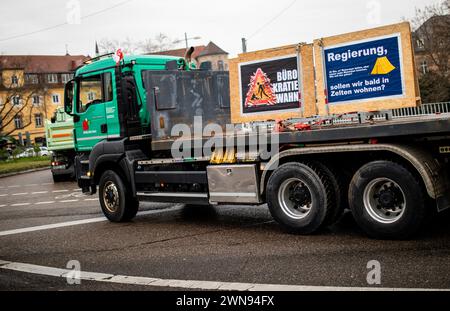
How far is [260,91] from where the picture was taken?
7805 mm

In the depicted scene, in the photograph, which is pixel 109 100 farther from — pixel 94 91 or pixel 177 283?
pixel 177 283

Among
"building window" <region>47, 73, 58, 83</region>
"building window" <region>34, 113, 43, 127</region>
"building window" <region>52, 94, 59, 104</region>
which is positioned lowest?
"building window" <region>34, 113, 43, 127</region>

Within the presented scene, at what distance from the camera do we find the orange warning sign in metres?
7.70

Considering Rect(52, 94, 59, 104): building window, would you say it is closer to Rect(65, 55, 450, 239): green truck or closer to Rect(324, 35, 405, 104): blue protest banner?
Rect(65, 55, 450, 239): green truck

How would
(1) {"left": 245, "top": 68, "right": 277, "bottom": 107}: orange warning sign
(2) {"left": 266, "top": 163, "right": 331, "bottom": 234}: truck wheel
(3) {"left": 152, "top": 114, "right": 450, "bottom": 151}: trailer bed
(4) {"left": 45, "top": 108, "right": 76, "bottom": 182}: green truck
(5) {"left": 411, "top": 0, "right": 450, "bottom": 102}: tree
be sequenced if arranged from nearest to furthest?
(3) {"left": 152, "top": 114, "right": 450, "bottom": 151}: trailer bed, (2) {"left": 266, "top": 163, "right": 331, "bottom": 234}: truck wheel, (1) {"left": 245, "top": 68, "right": 277, "bottom": 107}: orange warning sign, (4) {"left": 45, "top": 108, "right": 76, "bottom": 182}: green truck, (5) {"left": 411, "top": 0, "right": 450, "bottom": 102}: tree

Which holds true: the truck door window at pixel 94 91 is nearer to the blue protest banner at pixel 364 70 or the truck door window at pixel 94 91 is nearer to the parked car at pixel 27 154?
the blue protest banner at pixel 364 70

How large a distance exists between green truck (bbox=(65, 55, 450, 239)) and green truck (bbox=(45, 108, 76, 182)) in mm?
10595

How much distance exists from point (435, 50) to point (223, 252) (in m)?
37.0

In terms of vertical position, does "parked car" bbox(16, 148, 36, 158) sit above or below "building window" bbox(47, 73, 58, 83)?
below

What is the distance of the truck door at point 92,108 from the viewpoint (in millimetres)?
9820

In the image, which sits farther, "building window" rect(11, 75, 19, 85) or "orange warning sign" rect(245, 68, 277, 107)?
"building window" rect(11, 75, 19, 85)

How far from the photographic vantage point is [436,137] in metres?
5.93

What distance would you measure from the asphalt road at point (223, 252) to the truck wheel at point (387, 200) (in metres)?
0.19

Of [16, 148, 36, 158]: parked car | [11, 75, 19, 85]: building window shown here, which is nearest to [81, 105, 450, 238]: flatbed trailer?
[16, 148, 36, 158]: parked car
